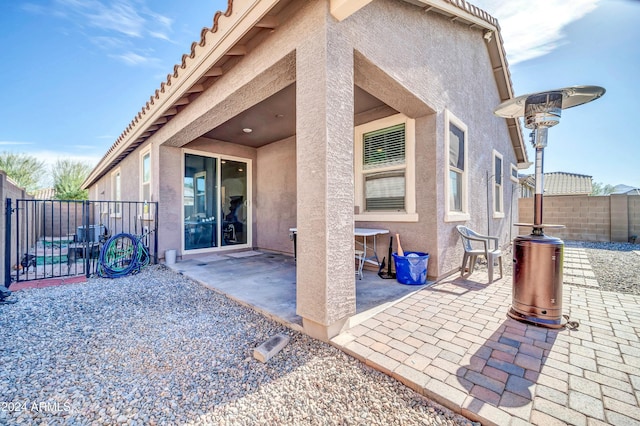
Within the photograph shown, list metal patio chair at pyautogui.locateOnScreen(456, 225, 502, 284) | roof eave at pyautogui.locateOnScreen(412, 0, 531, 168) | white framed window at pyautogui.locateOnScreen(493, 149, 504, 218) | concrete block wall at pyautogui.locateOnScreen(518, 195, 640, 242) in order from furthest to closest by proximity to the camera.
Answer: concrete block wall at pyautogui.locateOnScreen(518, 195, 640, 242) → white framed window at pyautogui.locateOnScreen(493, 149, 504, 218) → metal patio chair at pyautogui.locateOnScreen(456, 225, 502, 284) → roof eave at pyautogui.locateOnScreen(412, 0, 531, 168)

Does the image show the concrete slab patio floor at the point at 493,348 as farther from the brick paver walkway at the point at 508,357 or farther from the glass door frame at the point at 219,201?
the glass door frame at the point at 219,201

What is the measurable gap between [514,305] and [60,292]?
5.85 meters

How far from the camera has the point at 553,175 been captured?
18.8m

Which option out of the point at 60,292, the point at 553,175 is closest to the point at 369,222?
the point at 60,292

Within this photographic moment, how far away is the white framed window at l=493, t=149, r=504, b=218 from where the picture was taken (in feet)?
21.7

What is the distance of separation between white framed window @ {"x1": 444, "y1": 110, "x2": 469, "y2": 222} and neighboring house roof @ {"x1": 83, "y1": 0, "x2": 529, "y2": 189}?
1.71 m

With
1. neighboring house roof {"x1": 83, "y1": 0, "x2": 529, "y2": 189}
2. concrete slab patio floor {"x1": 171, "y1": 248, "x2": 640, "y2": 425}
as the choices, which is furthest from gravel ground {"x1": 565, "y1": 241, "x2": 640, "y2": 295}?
neighboring house roof {"x1": 83, "y1": 0, "x2": 529, "y2": 189}

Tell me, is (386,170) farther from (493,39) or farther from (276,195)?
(493,39)

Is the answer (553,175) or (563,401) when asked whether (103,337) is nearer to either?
(563,401)

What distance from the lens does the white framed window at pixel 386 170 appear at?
4.07 m

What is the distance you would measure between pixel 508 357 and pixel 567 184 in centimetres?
2241

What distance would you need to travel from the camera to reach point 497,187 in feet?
23.3

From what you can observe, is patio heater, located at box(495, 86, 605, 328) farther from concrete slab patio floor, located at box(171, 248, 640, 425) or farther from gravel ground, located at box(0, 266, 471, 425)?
gravel ground, located at box(0, 266, 471, 425)

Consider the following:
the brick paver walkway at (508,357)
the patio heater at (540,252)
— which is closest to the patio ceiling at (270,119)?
the patio heater at (540,252)
